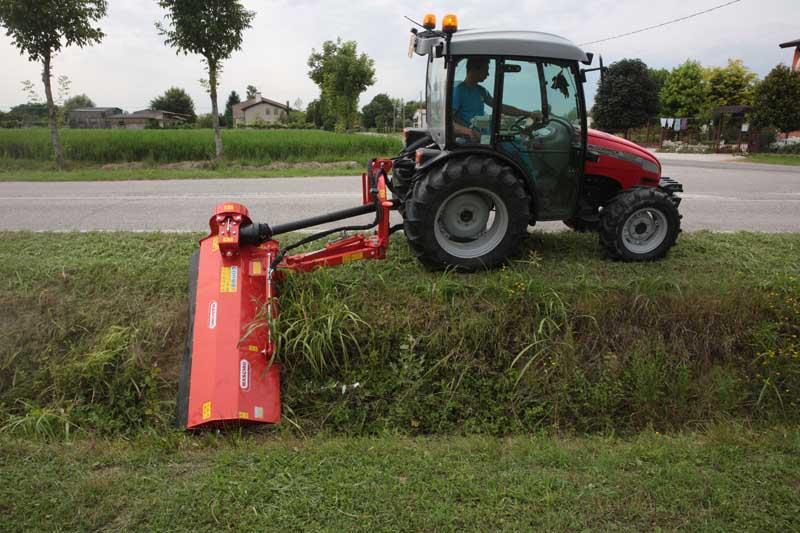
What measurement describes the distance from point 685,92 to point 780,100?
16.5 meters

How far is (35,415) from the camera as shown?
14.4ft

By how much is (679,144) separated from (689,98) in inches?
371

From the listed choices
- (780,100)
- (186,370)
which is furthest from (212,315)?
(780,100)

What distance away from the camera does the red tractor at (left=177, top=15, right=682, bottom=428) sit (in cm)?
475

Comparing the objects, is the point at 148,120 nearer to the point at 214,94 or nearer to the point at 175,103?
the point at 175,103

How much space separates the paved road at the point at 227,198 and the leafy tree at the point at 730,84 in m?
30.5

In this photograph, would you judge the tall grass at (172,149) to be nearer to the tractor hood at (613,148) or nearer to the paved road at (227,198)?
the paved road at (227,198)

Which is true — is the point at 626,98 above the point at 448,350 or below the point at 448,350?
above

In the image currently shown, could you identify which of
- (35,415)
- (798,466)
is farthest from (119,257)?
(798,466)

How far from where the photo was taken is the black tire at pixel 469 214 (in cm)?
509

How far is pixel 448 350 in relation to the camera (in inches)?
186

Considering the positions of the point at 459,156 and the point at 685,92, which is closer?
the point at 459,156

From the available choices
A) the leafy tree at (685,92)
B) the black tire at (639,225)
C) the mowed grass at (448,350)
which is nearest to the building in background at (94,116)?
the leafy tree at (685,92)

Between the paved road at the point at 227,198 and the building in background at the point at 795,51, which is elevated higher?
the building in background at the point at 795,51
